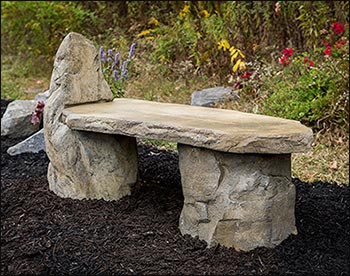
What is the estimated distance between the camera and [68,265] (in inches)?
148

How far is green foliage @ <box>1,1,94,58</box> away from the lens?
10.1m

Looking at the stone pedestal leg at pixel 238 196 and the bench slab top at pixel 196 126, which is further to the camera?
the stone pedestal leg at pixel 238 196

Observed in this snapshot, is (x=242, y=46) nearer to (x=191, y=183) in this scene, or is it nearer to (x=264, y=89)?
(x=264, y=89)

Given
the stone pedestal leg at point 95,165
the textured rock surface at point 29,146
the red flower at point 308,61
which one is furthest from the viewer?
the red flower at point 308,61

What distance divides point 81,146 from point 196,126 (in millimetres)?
1003

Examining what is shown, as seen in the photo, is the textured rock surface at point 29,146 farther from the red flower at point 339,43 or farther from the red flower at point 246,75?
the red flower at point 339,43

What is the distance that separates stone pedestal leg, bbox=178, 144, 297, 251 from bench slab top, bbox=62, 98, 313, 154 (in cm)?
13

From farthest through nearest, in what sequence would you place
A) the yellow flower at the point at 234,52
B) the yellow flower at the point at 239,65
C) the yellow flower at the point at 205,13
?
the yellow flower at the point at 205,13 → the yellow flower at the point at 234,52 → the yellow flower at the point at 239,65

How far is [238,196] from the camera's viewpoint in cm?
369

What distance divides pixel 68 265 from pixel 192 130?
970 mm

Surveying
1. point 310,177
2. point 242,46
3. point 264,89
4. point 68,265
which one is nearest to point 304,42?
point 242,46

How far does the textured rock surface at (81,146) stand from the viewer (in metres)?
4.43

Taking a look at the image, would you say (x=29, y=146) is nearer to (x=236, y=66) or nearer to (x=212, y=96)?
(x=212, y=96)

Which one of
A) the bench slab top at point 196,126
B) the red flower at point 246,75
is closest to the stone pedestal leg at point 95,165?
the bench slab top at point 196,126
